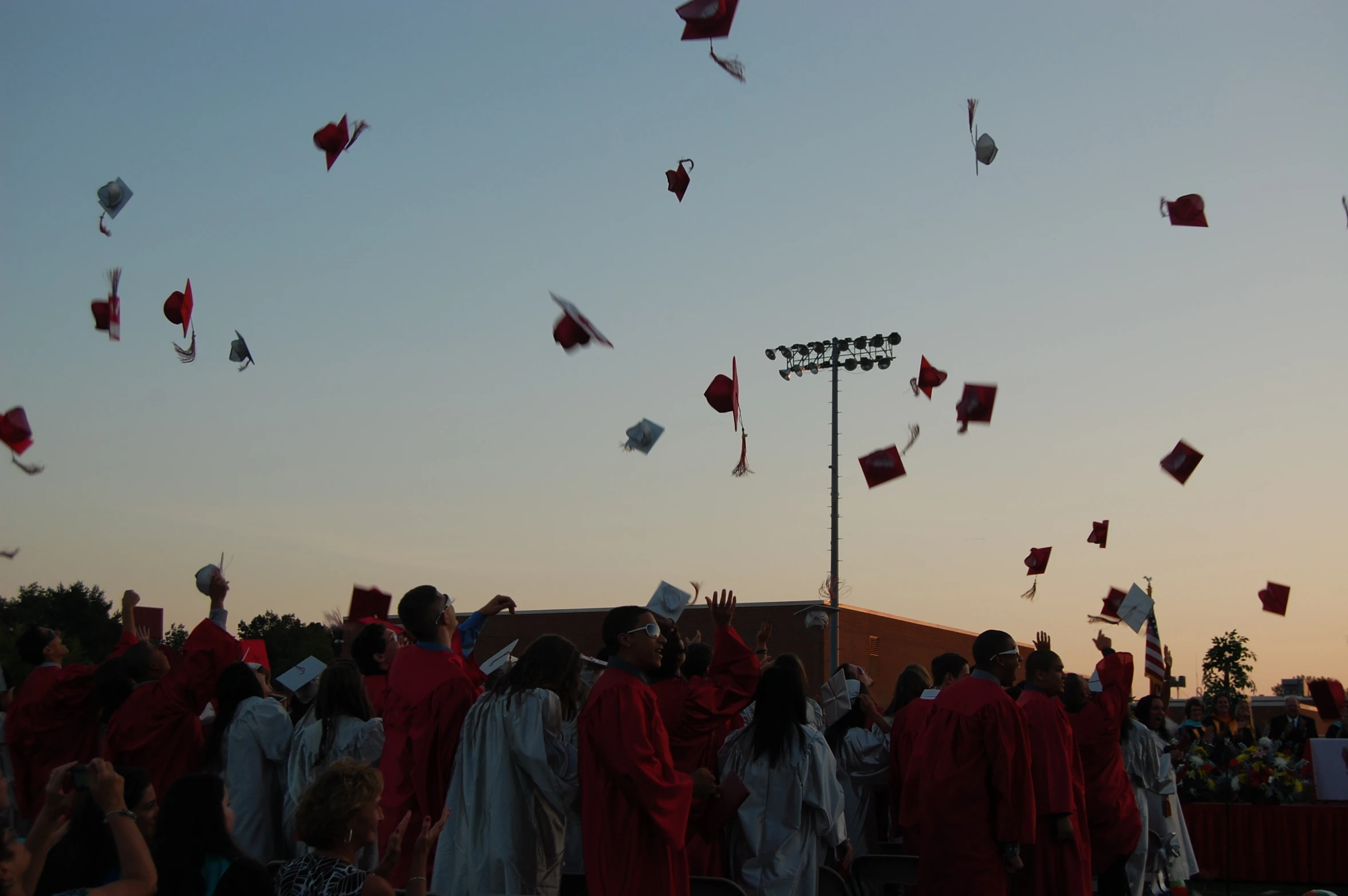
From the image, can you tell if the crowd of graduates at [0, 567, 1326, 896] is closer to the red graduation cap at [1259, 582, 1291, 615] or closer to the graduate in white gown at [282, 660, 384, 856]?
the graduate in white gown at [282, 660, 384, 856]

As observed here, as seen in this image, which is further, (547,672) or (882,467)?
(882,467)

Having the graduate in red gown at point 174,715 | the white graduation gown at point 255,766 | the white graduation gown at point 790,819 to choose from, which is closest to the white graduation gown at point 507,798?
the white graduation gown at point 790,819

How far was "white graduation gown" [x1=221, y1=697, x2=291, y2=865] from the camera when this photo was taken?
669 centimetres

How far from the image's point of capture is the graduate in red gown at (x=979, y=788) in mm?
6832

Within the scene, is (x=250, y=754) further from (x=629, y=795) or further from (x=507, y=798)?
(x=629, y=795)

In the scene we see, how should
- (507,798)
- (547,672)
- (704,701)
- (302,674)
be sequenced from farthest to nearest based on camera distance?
1. (302,674)
2. (704,701)
3. (547,672)
4. (507,798)

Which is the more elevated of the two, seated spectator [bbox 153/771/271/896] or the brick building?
the brick building

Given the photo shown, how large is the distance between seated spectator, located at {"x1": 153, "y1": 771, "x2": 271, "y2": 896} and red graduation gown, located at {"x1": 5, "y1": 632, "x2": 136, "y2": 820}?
4.05 metres

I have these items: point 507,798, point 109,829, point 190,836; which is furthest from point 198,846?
point 507,798

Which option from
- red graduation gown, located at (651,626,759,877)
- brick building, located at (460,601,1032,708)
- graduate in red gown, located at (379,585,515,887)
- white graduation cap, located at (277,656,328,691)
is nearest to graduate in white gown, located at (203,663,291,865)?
white graduation cap, located at (277,656,328,691)

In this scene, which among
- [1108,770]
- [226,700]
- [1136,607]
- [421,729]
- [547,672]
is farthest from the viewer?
[1136,607]

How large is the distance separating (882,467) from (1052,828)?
8.10 m

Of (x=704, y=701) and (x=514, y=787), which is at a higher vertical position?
(x=704, y=701)

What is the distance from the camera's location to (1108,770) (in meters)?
8.52
